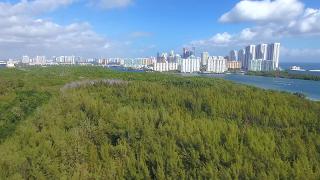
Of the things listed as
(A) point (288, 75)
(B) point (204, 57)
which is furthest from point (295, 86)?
(B) point (204, 57)

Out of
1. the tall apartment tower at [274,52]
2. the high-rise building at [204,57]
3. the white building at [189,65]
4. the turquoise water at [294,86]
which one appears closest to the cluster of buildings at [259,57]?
the tall apartment tower at [274,52]

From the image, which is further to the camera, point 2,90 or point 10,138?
point 2,90

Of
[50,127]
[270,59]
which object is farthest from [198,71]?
[50,127]

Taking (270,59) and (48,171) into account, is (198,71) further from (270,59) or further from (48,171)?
(48,171)

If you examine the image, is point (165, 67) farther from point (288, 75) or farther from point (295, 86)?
point (295, 86)

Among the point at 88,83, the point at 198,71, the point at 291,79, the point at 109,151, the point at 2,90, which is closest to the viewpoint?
the point at 109,151

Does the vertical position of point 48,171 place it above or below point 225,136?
below
